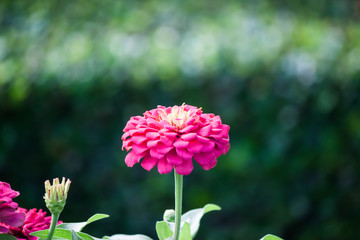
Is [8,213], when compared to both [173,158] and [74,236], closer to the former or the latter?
[74,236]

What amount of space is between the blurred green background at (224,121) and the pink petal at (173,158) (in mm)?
1730

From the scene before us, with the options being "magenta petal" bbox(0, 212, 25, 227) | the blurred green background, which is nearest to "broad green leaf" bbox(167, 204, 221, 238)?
"magenta petal" bbox(0, 212, 25, 227)

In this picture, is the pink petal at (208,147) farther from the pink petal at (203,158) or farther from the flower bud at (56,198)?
the flower bud at (56,198)

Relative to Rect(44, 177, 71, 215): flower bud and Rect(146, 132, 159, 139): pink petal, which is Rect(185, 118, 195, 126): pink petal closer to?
Rect(146, 132, 159, 139): pink petal

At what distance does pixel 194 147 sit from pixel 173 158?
42 millimetres

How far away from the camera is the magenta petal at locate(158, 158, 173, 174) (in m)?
0.88

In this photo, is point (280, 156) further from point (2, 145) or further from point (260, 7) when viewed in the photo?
point (260, 7)

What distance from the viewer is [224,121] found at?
8.70 ft

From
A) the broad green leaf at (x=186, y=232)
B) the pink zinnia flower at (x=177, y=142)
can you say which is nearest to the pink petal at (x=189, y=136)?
the pink zinnia flower at (x=177, y=142)

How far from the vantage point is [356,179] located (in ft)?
8.44

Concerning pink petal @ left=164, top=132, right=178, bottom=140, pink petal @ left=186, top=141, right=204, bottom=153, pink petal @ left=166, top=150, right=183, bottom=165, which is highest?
pink petal @ left=164, top=132, right=178, bottom=140

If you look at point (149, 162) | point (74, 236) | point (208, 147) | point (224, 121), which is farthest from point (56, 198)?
point (224, 121)

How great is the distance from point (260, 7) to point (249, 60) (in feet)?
7.28

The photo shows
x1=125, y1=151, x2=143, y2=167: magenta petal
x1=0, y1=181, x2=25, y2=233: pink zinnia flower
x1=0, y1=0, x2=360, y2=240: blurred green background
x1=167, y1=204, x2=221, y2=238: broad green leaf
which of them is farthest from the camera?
x1=0, y1=0, x2=360, y2=240: blurred green background
